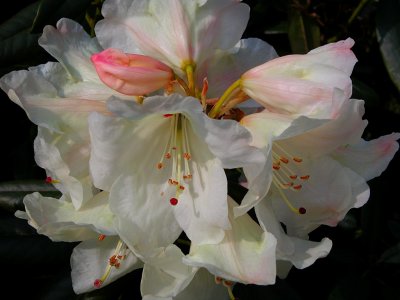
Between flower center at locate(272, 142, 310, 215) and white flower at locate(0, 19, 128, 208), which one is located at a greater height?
white flower at locate(0, 19, 128, 208)

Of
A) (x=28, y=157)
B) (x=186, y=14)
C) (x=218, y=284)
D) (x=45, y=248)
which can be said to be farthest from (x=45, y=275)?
(x=186, y=14)

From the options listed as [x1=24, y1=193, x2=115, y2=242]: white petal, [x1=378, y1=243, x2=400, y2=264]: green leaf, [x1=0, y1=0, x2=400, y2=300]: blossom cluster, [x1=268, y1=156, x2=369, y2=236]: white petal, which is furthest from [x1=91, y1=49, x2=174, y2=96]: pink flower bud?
[x1=378, y1=243, x2=400, y2=264]: green leaf

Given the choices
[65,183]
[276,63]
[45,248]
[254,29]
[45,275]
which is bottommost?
[45,275]

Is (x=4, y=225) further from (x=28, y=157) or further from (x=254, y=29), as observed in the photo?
(x=254, y=29)

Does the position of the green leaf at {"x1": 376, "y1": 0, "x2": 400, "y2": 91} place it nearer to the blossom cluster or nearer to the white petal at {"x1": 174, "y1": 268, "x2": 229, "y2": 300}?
the blossom cluster

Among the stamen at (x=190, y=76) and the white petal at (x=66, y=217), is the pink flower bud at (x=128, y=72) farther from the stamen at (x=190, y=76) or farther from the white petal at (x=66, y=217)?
the white petal at (x=66, y=217)

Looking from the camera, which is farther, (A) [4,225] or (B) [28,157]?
(B) [28,157]

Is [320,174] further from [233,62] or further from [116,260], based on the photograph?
[116,260]
